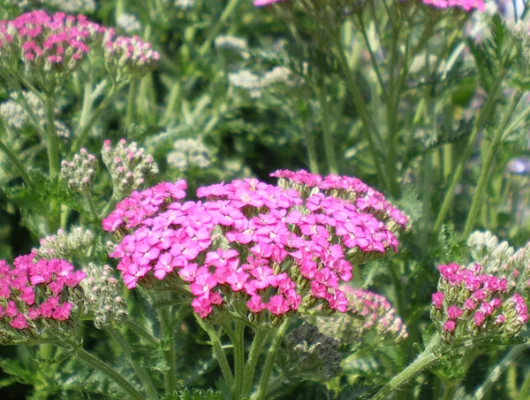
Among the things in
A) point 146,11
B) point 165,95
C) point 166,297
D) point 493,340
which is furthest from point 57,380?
point 165,95

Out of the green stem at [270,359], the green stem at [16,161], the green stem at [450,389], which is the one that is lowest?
the green stem at [450,389]

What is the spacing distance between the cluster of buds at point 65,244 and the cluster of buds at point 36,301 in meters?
0.39

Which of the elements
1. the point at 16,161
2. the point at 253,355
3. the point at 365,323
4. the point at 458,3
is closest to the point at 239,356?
the point at 253,355

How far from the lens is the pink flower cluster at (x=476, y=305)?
92.4 inches

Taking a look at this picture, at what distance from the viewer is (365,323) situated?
2.93 meters

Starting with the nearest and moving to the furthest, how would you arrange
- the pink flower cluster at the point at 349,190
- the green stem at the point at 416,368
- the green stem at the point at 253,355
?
the green stem at the point at 253,355
the green stem at the point at 416,368
the pink flower cluster at the point at 349,190

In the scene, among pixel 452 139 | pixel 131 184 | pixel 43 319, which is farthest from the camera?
pixel 452 139

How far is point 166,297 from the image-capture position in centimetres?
254

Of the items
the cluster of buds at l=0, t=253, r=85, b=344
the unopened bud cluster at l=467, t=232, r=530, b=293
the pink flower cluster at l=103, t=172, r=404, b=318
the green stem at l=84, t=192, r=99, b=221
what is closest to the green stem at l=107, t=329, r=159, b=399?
the cluster of buds at l=0, t=253, r=85, b=344

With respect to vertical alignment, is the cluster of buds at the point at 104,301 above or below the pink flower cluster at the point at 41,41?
below

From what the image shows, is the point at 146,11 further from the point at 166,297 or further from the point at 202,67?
the point at 166,297

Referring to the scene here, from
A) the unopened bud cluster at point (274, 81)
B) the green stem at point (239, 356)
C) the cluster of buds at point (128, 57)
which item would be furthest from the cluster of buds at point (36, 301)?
the unopened bud cluster at point (274, 81)

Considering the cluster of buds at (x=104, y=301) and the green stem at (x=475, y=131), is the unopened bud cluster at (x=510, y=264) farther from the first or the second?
the cluster of buds at (x=104, y=301)

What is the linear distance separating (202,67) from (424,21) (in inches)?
71.8
